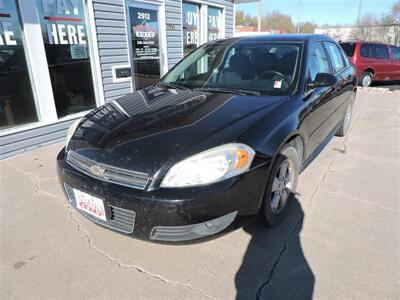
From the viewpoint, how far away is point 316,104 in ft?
9.52

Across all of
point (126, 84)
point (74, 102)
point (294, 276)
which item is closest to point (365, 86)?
point (126, 84)

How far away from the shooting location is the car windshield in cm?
272

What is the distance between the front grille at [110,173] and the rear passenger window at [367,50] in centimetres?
1098

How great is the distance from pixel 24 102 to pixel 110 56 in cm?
170

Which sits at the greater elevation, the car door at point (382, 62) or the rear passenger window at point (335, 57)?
the rear passenger window at point (335, 57)

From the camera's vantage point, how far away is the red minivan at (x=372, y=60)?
10.3 m

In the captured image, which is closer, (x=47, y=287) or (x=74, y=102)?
(x=47, y=287)

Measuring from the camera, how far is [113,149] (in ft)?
6.49

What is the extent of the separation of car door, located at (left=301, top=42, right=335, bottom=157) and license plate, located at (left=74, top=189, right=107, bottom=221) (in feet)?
5.79

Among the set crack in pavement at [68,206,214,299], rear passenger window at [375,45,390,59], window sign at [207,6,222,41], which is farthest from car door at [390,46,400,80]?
A: crack in pavement at [68,206,214,299]

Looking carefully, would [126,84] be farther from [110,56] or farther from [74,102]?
[74,102]

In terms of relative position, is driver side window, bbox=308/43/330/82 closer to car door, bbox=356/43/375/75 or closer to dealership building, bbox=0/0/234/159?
dealership building, bbox=0/0/234/159

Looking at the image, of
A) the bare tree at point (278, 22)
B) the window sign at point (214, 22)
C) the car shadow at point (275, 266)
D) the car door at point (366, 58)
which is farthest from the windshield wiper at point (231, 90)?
the bare tree at point (278, 22)

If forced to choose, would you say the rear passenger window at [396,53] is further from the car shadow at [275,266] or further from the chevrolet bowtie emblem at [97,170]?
the chevrolet bowtie emblem at [97,170]
